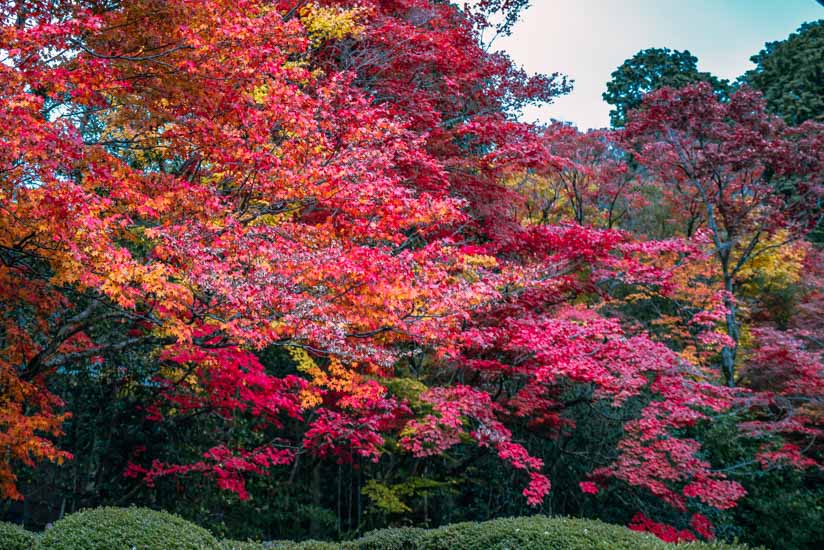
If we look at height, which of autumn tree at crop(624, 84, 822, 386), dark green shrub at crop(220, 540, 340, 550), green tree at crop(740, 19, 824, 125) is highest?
green tree at crop(740, 19, 824, 125)

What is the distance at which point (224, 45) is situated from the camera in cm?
616

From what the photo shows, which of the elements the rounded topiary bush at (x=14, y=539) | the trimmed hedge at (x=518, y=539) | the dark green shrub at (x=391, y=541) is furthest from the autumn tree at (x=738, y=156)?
the rounded topiary bush at (x=14, y=539)

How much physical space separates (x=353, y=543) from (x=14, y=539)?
3982 millimetres

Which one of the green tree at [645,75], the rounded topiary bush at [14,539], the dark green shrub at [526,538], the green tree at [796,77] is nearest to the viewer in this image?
the rounded topiary bush at [14,539]

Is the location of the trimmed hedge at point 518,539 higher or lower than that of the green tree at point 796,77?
lower

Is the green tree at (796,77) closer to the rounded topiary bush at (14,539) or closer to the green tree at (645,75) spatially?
the green tree at (645,75)

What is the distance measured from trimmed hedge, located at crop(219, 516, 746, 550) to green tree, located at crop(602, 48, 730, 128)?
19.9m

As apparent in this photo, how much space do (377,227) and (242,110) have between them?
6.49 feet

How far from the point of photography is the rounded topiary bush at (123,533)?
5578 mm

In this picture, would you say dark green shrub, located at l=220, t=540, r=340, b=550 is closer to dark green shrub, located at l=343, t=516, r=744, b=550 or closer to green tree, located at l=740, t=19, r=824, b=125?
dark green shrub, located at l=343, t=516, r=744, b=550

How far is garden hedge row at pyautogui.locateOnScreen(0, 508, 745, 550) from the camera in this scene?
5605mm

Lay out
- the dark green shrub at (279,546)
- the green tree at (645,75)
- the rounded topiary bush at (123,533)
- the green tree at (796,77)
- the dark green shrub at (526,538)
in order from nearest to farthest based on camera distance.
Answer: the rounded topiary bush at (123,533) → the dark green shrub at (526,538) → the dark green shrub at (279,546) → the green tree at (796,77) → the green tree at (645,75)

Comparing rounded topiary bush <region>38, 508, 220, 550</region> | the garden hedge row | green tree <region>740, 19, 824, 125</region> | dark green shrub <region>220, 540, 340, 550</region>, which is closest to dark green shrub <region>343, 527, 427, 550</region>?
the garden hedge row

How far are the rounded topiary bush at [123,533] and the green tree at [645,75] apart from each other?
72.6 ft
